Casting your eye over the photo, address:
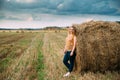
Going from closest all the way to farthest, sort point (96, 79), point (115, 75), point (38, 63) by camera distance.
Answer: point (96, 79), point (115, 75), point (38, 63)

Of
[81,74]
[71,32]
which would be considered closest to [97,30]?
[71,32]

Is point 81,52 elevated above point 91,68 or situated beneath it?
elevated above

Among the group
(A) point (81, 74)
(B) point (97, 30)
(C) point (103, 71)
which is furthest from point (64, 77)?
(B) point (97, 30)

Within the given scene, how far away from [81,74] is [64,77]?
2.37 feet

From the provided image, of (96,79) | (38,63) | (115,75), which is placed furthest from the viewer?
(38,63)

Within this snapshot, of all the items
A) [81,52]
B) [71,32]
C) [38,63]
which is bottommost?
[38,63]

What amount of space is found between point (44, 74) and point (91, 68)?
5.82 ft

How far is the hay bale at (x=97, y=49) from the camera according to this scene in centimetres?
1009

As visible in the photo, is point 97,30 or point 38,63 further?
point 38,63

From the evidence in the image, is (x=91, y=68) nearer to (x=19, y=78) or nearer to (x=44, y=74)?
(x=44, y=74)

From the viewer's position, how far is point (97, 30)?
10.3 metres

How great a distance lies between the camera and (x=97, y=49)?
10.1m

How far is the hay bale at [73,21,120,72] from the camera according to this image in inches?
397

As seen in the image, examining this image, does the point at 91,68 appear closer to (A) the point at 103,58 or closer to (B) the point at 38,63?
(A) the point at 103,58
